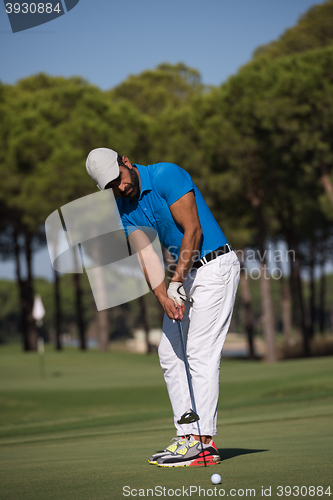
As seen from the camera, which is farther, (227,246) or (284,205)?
(284,205)

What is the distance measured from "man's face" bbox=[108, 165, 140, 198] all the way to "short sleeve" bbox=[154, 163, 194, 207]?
139 millimetres

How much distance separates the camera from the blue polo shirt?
4016 millimetres

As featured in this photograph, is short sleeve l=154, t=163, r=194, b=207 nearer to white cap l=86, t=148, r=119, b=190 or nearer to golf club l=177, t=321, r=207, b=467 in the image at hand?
white cap l=86, t=148, r=119, b=190

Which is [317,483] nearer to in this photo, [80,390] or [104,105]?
[80,390]

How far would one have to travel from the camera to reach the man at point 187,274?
13.0 ft

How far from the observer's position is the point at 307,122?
80.0ft

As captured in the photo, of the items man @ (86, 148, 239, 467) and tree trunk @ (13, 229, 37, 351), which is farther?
tree trunk @ (13, 229, 37, 351)

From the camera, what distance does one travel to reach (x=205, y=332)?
4.06m

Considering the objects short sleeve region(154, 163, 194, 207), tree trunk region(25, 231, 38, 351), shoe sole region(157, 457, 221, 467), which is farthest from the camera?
tree trunk region(25, 231, 38, 351)

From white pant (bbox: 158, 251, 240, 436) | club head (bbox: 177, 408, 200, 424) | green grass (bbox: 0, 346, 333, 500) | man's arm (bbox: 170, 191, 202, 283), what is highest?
man's arm (bbox: 170, 191, 202, 283)

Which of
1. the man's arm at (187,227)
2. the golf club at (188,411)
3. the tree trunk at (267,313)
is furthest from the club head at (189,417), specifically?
the tree trunk at (267,313)

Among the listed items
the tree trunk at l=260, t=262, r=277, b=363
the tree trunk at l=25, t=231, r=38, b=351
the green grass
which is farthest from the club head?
the tree trunk at l=25, t=231, r=38, b=351

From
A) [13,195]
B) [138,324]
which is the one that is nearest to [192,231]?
[13,195]

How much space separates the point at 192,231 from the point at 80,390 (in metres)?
14.3
